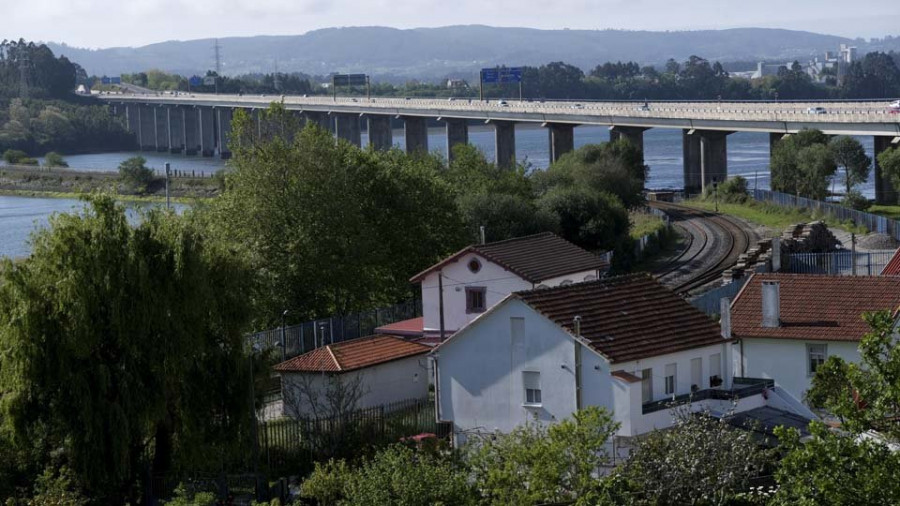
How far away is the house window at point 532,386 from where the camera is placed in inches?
856

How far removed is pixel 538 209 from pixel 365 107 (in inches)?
2909

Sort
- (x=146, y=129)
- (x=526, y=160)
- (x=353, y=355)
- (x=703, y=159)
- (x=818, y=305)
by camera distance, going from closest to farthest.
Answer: (x=818, y=305), (x=353, y=355), (x=526, y=160), (x=703, y=159), (x=146, y=129)

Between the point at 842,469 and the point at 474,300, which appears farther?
the point at 474,300

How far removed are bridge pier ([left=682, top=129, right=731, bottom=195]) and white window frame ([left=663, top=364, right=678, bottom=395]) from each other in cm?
5601

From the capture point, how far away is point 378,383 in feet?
87.4

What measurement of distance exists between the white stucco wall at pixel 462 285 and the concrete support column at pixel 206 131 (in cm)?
13522

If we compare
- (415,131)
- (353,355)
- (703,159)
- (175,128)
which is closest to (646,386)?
(353,355)

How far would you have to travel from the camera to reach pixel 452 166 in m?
57.0

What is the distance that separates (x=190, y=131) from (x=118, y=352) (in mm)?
151593

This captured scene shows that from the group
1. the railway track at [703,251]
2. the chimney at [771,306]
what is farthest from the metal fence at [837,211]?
the chimney at [771,306]

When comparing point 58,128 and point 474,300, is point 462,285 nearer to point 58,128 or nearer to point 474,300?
point 474,300

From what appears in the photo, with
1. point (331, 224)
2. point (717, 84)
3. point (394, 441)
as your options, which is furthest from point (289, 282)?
point (717, 84)

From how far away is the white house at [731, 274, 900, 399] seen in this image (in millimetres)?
24203

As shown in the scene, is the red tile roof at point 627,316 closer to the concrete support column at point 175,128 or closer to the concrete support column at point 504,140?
the concrete support column at point 504,140
